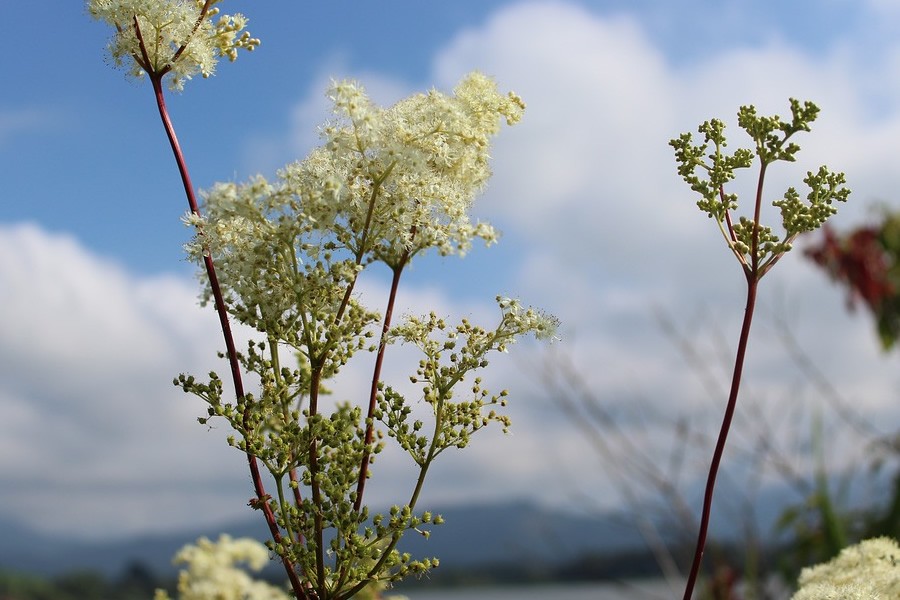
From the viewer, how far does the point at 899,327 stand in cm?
964

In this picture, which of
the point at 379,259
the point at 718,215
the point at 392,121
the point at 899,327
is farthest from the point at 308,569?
Answer: the point at 899,327

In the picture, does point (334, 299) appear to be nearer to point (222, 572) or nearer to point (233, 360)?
point (233, 360)

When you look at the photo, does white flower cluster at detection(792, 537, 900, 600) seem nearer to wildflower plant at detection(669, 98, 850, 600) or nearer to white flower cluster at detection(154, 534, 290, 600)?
wildflower plant at detection(669, 98, 850, 600)

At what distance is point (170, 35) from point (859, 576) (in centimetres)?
187

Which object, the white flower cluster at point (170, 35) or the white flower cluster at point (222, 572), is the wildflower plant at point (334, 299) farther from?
the white flower cluster at point (222, 572)

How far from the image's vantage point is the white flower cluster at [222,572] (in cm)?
258

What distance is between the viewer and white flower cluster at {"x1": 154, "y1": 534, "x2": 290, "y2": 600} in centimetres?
258

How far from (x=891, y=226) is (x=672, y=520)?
575cm

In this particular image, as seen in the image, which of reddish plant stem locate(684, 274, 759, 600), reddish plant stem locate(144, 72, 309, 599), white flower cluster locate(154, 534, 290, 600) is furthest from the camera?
white flower cluster locate(154, 534, 290, 600)

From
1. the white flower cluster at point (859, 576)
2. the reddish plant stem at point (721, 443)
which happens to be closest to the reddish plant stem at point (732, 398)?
the reddish plant stem at point (721, 443)

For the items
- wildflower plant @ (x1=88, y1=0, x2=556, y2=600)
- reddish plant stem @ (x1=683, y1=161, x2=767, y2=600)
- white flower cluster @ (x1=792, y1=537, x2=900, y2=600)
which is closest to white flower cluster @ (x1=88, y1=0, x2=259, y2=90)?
wildflower plant @ (x1=88, y1=0, x2=556, y2=600)

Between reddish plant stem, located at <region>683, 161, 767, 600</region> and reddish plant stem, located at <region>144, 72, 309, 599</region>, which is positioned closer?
reddish plant stem, located at <region>683, 161, 767, 600</region>

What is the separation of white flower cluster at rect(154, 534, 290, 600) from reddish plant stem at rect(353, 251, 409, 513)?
0.98 meters

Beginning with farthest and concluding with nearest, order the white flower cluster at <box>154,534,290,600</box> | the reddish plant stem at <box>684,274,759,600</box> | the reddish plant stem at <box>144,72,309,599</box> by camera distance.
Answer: the white flower cluster at <box>154,534,290,600</box> → the reddish plant stem at <box>144,72,309,599</box> → the reddish plant stem at <box>684,274,759,600</box>
